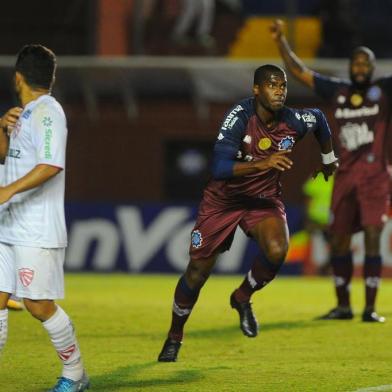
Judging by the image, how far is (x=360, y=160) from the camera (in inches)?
428

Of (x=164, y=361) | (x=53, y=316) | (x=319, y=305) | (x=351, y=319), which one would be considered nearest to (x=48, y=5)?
(x=319, y=305)

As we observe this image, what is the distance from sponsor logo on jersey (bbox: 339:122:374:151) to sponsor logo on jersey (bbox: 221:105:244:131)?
2.93 m

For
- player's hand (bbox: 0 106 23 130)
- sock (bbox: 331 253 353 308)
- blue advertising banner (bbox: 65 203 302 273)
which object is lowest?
blue advertising banner (bbox: 65 203 302 273)

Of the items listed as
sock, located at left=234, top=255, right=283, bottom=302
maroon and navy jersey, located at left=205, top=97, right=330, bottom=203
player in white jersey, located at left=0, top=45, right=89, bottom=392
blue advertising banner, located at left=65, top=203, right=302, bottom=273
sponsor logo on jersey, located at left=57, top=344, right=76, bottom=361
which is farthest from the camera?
blue advertising banner, located at left=65, top=203, right=302, bottom=273

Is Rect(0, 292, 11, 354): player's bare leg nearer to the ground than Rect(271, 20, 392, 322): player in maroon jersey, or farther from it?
nearer to the ground

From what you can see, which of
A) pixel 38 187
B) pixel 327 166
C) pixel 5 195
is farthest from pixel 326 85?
pixel 5 195

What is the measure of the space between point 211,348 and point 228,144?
183 centimetres

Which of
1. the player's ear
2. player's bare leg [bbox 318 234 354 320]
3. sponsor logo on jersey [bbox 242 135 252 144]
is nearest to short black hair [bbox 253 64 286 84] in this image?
sponsor logo on jersey [bbox 242 135 252 144]

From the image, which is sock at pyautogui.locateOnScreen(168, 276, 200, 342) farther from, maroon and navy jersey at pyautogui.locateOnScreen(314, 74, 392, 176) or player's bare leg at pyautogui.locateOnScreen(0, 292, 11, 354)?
maroon and navy jersey at pyautogui.locateOnScreen(314, 74, 392, 176)

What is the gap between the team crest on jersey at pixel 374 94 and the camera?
35.6 ft

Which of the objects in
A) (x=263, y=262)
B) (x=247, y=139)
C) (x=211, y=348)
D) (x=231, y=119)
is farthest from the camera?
(x=211, y=348)

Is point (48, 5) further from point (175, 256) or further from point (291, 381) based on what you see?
point (291, 381)

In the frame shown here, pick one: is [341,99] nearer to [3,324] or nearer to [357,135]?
[357,135]

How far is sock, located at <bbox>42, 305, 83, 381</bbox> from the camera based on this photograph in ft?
22.2
